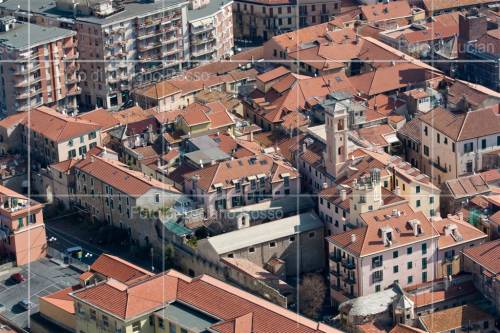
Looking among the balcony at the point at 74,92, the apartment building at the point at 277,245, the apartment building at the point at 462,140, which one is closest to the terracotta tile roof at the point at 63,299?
the apartment building at the point at 277,245

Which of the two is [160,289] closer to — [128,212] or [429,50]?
[128,212]

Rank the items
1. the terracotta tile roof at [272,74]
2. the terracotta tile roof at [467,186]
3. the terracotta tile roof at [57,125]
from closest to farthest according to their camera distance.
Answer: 1. the terracotta tile roof at [467,186]
2. the terracotta tile roof at [57,125]
3. the terracotta tile roof at [272,74]

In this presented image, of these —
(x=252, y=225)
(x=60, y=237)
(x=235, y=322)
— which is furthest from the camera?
(x=60, y=237)

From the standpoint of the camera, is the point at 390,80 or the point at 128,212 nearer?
the point at 128,212

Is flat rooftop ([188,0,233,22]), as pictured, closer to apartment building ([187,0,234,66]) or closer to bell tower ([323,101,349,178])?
apartment building ([187,0,234,66])

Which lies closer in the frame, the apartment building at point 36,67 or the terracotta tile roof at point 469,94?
the terracotta tile roof at point 469,94

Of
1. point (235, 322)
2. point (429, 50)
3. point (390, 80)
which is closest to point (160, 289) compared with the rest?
point (235, 322)

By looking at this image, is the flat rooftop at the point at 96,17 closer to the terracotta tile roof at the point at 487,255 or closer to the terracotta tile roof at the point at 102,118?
the terracotta tile roof at the point at 102,118
